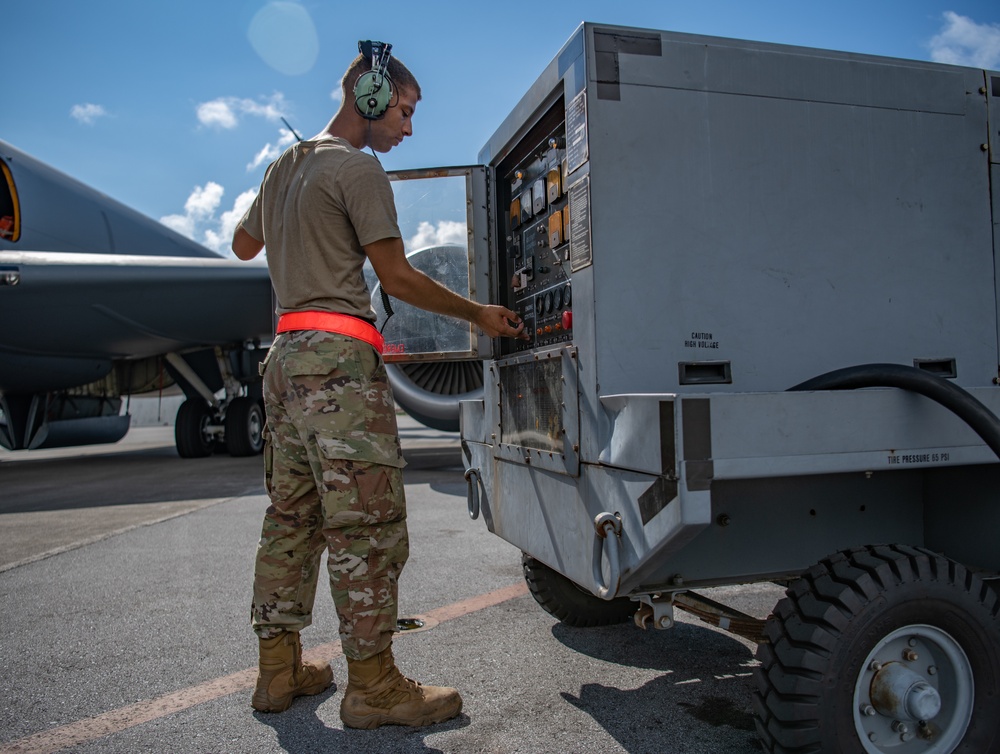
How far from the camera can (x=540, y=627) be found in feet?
10.2

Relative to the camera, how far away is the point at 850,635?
1670 mm

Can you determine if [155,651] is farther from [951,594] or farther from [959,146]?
[959,146]

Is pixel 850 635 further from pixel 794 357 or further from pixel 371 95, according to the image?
pixel 371 95

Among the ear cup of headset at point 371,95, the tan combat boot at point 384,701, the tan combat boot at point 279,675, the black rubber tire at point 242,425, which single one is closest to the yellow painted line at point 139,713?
the tan combat boot at point 279,675

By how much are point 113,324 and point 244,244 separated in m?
9.70

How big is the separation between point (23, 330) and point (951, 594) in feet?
38.4

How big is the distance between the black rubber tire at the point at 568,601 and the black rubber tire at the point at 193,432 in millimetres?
10941

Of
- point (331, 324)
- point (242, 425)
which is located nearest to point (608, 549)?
point (331, 324)

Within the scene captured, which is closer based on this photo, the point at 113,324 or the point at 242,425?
the point at 113,324

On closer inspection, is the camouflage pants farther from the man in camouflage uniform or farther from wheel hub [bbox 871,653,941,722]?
wheel hub [bbox 871,653,941,722]

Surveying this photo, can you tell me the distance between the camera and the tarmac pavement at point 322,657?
2.15m

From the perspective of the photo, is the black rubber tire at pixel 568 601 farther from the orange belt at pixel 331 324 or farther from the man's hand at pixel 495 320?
the orange belt at pixel 331 324

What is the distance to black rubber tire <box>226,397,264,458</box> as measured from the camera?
1214cm

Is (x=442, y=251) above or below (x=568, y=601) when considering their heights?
above
